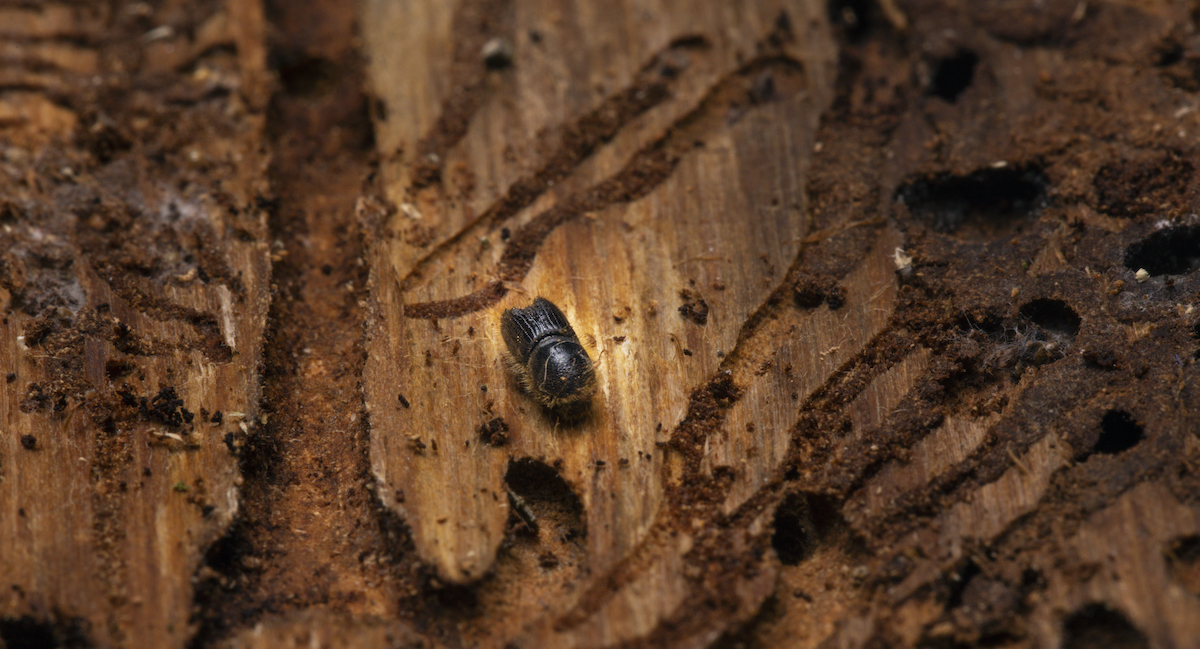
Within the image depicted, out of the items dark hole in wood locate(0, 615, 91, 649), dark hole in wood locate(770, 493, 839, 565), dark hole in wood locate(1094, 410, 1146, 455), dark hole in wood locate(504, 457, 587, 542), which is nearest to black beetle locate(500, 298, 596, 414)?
dark hole in wood locate(504, 457, 587, 542)

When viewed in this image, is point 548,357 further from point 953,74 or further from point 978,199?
point 953,74

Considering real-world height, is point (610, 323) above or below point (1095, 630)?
above

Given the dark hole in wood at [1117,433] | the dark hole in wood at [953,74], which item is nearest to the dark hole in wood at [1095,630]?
the dark hole in wood at [1117,433]

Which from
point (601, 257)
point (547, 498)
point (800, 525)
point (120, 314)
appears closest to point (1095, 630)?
point (800, 525)

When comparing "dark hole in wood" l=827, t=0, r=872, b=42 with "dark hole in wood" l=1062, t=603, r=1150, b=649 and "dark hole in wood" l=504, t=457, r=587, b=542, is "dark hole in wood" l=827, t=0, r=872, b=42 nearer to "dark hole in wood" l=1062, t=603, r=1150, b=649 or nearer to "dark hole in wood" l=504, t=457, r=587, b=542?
"dark hole in wood" l=504, t=457, r=587, b=542

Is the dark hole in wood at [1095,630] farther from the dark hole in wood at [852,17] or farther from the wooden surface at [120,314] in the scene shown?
the dark hole in wood at [852,17]

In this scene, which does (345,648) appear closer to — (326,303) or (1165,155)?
(326,303)
